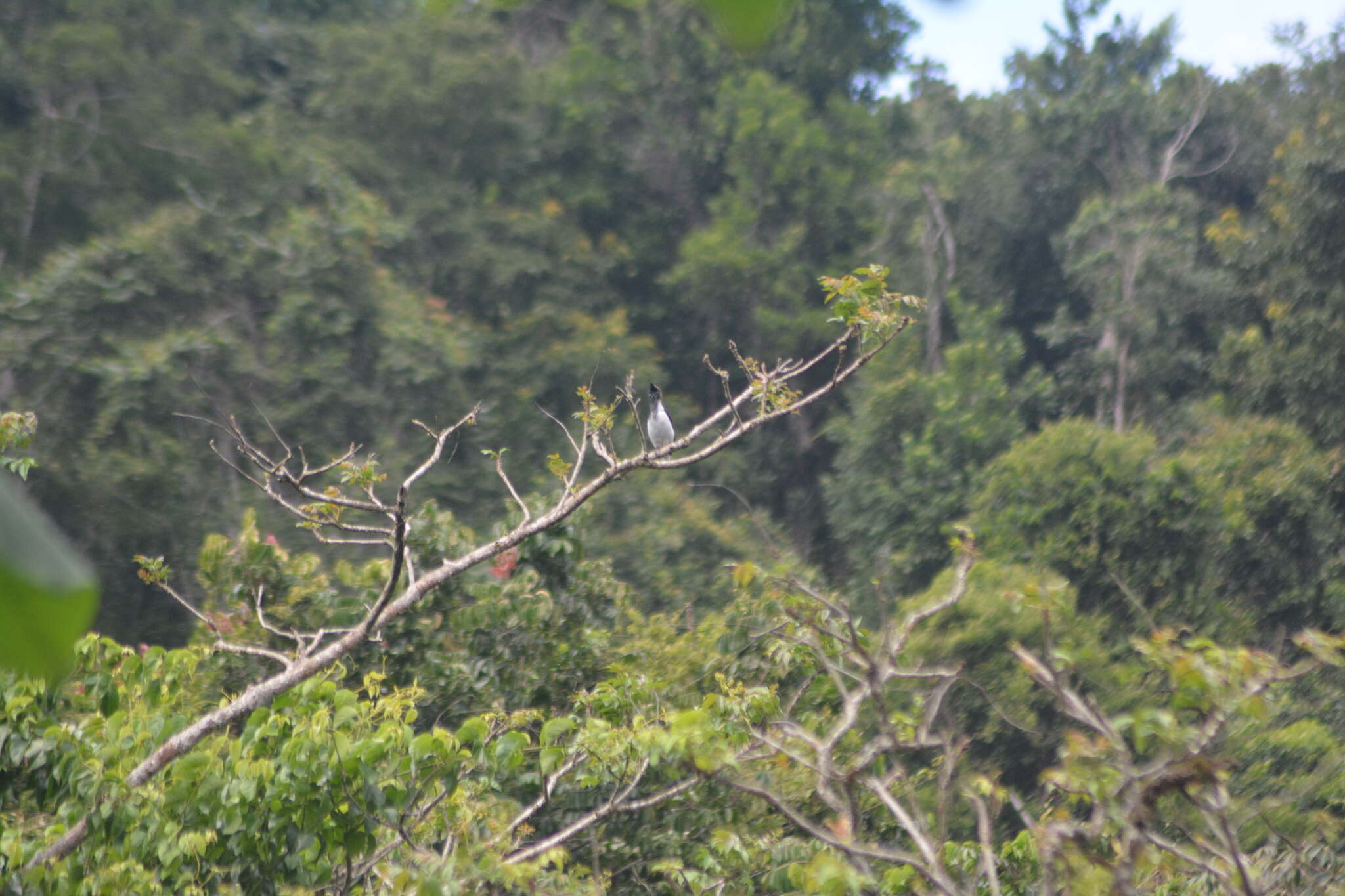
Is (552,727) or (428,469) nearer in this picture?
(552,727)

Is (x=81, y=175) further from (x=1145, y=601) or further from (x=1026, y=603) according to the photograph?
(x=1026, y=603)

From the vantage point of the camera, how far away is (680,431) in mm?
13578

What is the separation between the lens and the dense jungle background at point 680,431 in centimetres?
296

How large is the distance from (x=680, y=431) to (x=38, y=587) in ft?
43.7

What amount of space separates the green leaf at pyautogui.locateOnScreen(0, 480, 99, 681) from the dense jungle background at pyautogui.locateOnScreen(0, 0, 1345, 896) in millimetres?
293

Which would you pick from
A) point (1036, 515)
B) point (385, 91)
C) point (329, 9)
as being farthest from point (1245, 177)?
point (329, 9)

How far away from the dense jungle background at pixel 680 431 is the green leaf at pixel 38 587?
29 centimetres

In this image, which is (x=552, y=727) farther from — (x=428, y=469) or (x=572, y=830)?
(x=428, y=469)

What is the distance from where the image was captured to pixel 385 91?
13.5 metres

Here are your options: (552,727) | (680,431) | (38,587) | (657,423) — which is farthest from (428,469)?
(680,431)

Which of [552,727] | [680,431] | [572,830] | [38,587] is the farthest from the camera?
[680,431]

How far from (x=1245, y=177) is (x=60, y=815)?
15.7 metres

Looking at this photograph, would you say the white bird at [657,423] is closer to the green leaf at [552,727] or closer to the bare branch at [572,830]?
the bare branch at [572,830]

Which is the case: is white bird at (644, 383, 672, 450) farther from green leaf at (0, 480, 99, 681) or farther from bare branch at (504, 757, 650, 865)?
green leaf at (0, 480, 99, 681)
